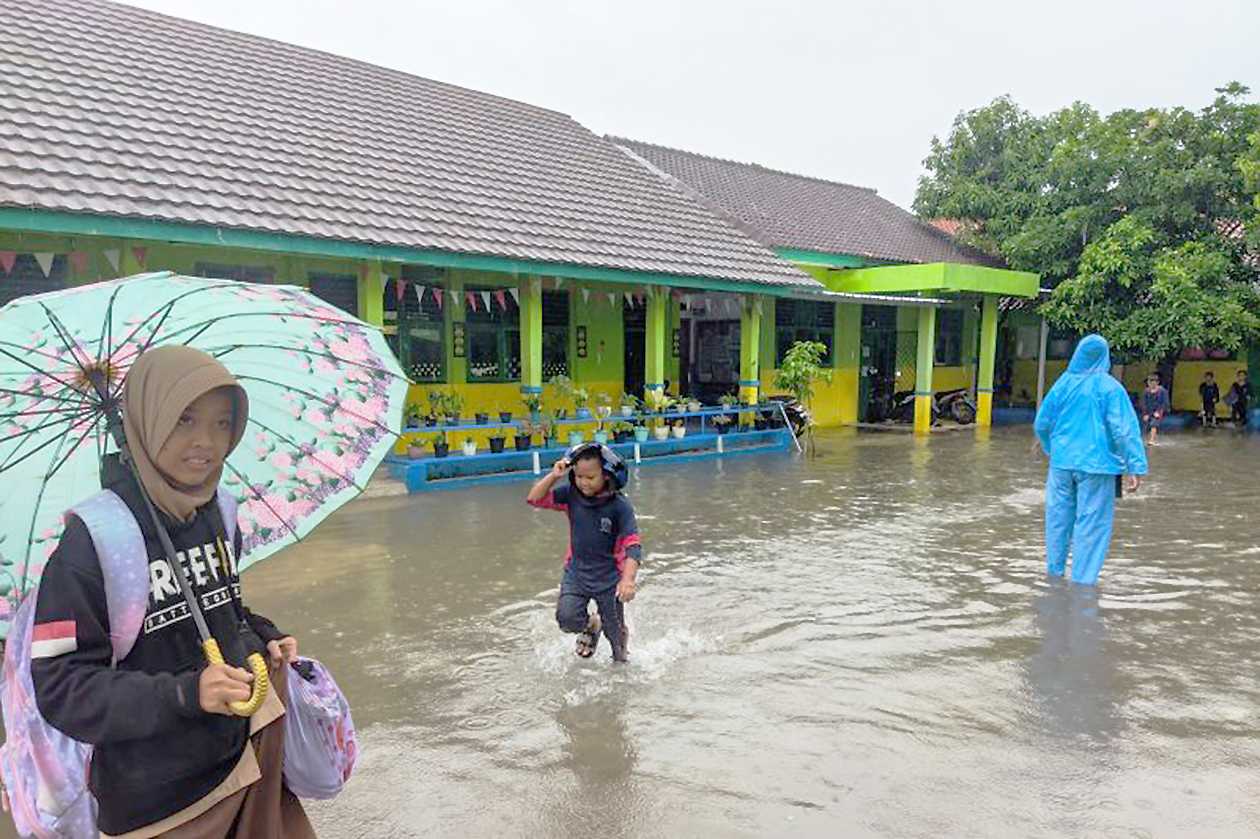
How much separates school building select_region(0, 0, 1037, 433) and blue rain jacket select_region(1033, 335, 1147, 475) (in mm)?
6034

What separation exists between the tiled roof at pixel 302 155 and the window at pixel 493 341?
4.84ft

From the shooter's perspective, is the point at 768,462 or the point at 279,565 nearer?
the point at 279,565

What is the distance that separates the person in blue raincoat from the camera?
5773 mm

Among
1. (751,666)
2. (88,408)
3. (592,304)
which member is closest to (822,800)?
(751,666)

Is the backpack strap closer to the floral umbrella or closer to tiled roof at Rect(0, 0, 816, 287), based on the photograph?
the floral umbrella

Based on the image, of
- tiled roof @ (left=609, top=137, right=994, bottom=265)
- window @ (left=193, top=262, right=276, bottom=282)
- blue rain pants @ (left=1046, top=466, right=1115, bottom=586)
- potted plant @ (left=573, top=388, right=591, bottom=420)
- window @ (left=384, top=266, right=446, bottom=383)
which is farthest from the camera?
tiled roof @ (left=609, top=137, right=994, bottom=265)

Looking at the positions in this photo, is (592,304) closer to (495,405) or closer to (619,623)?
(495,405)

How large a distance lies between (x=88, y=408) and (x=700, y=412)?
10.9m

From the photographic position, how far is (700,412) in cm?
1258

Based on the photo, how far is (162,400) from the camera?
1688 millimetres

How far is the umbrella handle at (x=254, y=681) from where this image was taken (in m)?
1.61

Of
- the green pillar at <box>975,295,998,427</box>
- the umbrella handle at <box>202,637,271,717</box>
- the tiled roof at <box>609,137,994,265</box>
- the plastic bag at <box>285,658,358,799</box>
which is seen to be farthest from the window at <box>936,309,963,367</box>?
the umbrella handle at <box>202,637,271,717</box>

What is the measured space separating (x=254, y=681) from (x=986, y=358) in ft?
60.9

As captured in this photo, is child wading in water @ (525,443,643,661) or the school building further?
the school building
